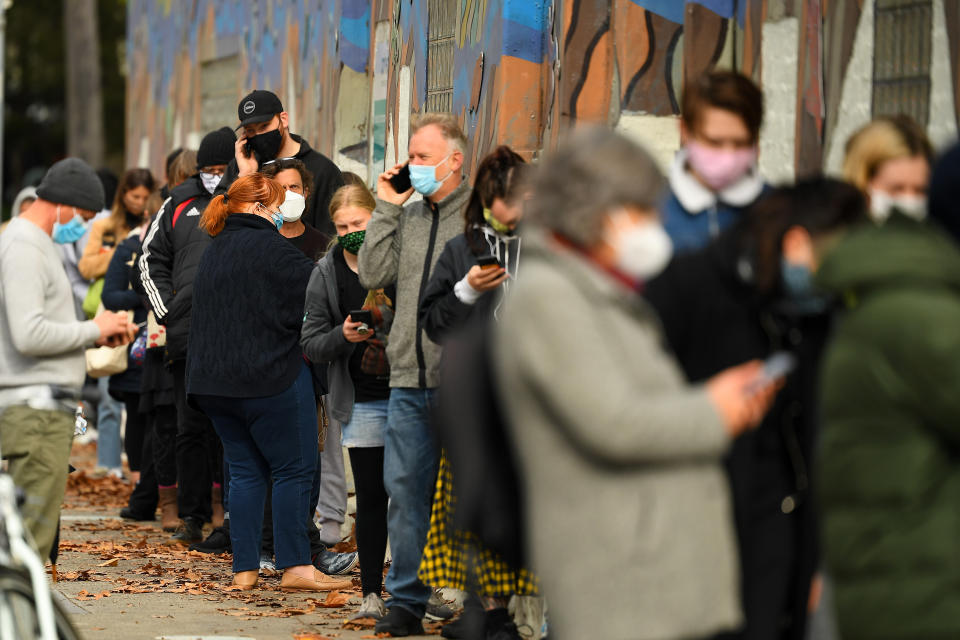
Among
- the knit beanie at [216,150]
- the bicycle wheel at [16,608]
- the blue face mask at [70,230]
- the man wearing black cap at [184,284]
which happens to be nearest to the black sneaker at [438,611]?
the blue face mask at [70,230]

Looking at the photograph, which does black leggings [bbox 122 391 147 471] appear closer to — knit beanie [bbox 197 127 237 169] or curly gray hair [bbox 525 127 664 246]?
knit beanie [bbox 197 127 237 169]

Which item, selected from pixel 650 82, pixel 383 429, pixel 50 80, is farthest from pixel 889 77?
pixel 50 80

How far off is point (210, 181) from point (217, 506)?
2206mm

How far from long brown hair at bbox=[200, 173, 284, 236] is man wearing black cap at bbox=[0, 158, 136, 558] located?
1.36 m

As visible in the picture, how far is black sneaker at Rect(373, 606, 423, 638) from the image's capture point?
7.24 metres

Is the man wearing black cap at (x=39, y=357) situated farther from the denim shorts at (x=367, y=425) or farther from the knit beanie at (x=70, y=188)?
the denim shorts at (x=367, y=425)

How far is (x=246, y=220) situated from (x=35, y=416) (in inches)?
69.1

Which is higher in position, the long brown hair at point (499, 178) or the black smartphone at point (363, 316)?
the long brown hair at point (499, 178)

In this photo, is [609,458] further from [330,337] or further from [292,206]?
[292,206]

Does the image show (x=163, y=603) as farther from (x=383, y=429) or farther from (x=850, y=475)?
(x=850, y=475)

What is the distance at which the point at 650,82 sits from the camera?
862 centimetres

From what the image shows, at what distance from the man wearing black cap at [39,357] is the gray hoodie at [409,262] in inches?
44.7

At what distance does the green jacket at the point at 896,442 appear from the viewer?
11.1ft

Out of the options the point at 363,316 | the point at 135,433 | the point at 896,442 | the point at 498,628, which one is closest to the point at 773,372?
the point at 896,442
